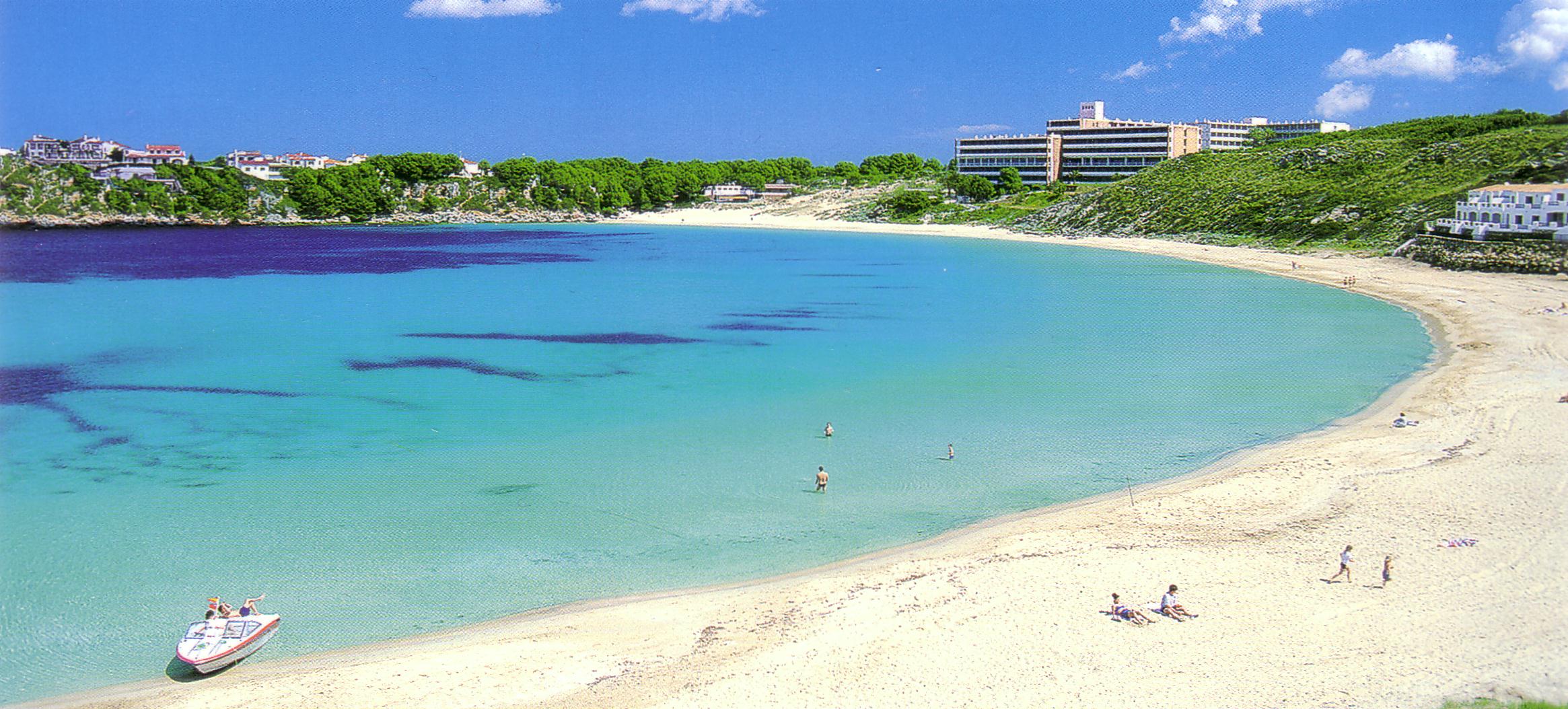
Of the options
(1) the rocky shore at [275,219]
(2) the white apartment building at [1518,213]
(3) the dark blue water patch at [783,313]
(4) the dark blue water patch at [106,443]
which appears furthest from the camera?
(1) the rocky shore at [275,219]

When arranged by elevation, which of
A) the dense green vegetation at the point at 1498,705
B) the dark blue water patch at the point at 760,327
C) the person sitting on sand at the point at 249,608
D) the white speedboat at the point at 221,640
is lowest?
the white speedboat at the point at 221,640

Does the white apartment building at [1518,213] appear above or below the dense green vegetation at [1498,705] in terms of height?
above

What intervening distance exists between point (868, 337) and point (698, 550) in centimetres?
3110

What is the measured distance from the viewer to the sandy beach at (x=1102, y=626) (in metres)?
15.0

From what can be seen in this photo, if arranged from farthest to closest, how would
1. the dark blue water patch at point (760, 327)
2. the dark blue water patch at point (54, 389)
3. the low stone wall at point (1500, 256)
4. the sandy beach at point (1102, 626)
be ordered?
the low stone wall at point (1500, 256)
the dark blue water patch at point (760, 327)
the dark blue water patch at point (54, 389)
the sandy beach at point (1102, 626)

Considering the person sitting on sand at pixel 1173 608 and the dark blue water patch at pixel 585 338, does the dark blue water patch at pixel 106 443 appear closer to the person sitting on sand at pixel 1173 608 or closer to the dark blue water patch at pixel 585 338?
the dark blue water patch at pixel 585 338

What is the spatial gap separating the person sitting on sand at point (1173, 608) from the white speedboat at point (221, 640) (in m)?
15.1

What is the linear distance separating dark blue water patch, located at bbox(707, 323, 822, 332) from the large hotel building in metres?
119

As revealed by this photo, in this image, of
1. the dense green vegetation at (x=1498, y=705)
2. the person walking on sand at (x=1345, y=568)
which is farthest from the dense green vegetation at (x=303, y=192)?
the dense green vegetation at (x=1498, y=705)

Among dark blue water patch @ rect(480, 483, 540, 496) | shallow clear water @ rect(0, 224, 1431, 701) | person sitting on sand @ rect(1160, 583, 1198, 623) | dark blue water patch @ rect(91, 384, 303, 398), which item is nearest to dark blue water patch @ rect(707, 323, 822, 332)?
shallow clear water @ rect(0, 224, 1431, 701)

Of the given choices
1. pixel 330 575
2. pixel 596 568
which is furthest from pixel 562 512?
pixel 330 575

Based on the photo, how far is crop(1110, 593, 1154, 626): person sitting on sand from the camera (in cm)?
1700

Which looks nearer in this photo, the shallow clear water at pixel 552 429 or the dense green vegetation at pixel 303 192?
the shallow clear water at pixel 552 429

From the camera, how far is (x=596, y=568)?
20750mm
